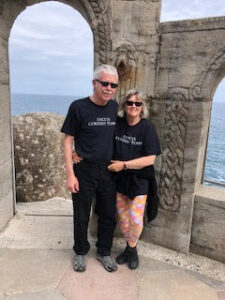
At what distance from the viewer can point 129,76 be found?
2750 millimetres

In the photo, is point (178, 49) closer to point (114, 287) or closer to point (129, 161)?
point (129, 161)

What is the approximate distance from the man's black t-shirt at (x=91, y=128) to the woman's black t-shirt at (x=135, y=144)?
0.08 meters

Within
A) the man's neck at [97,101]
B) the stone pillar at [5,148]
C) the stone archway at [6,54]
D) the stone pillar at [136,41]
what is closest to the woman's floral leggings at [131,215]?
the man's neck at [97,101]

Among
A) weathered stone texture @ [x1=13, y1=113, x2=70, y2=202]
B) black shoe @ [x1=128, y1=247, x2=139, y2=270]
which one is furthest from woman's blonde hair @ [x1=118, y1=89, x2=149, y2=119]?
weathered stone texture @ [x1=13, y1=113, x2=70, y2=202]

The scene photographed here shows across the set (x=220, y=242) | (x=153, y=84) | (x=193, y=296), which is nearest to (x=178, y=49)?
(x=153, y=84)

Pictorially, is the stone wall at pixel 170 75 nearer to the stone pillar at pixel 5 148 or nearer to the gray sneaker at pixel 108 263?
the stone pillar at pixel 5 148

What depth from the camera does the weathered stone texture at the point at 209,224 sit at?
2742mm

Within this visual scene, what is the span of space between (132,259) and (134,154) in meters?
1.10

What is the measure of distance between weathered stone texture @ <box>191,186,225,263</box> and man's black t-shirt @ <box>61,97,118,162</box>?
3.80ft

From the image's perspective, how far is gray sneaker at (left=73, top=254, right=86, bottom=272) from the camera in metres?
2.57

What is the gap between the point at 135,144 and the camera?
2.45m

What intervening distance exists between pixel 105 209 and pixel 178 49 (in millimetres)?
1732

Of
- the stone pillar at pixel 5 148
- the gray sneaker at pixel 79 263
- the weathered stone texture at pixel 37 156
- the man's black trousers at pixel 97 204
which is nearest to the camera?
the man's black trousers at pixel 97 204

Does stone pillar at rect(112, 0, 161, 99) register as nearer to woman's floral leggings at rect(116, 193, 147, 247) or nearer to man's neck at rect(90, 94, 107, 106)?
man's neck at rect(90, 94, 107, 106)
